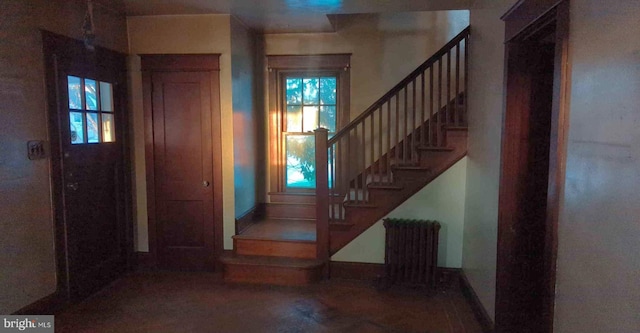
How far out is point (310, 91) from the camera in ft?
17.0

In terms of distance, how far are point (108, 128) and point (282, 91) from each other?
2103 mm

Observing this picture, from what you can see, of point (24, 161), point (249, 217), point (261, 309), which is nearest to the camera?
point (24, 161)

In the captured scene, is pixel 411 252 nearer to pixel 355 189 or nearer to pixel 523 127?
pixel 355 189

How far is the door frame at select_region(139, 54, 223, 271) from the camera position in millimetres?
4219

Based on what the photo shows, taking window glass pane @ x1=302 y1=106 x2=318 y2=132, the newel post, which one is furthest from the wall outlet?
window glass pane @ x1=302 y1=106 x2=318 y2=132

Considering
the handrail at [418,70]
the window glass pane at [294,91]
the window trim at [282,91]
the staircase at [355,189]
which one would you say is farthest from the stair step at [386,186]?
the window glass pane at [294,91]

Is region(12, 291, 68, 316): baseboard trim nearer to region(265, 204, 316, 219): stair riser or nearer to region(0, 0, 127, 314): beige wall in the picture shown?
region(0, 0, 127, 314): beige wall

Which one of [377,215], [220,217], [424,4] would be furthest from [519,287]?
[220,217]

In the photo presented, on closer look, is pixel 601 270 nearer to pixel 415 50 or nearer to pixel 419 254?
pixel 419 254

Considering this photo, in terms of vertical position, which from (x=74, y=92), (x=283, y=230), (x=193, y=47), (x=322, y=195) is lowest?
(x=283, y=230)

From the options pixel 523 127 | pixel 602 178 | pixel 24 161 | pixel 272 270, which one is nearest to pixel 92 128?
pixel 24 161

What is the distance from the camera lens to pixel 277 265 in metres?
4.05

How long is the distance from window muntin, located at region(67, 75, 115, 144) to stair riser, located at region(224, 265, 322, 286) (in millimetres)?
1859

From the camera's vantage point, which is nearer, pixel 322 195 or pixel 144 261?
pixel 322 195
